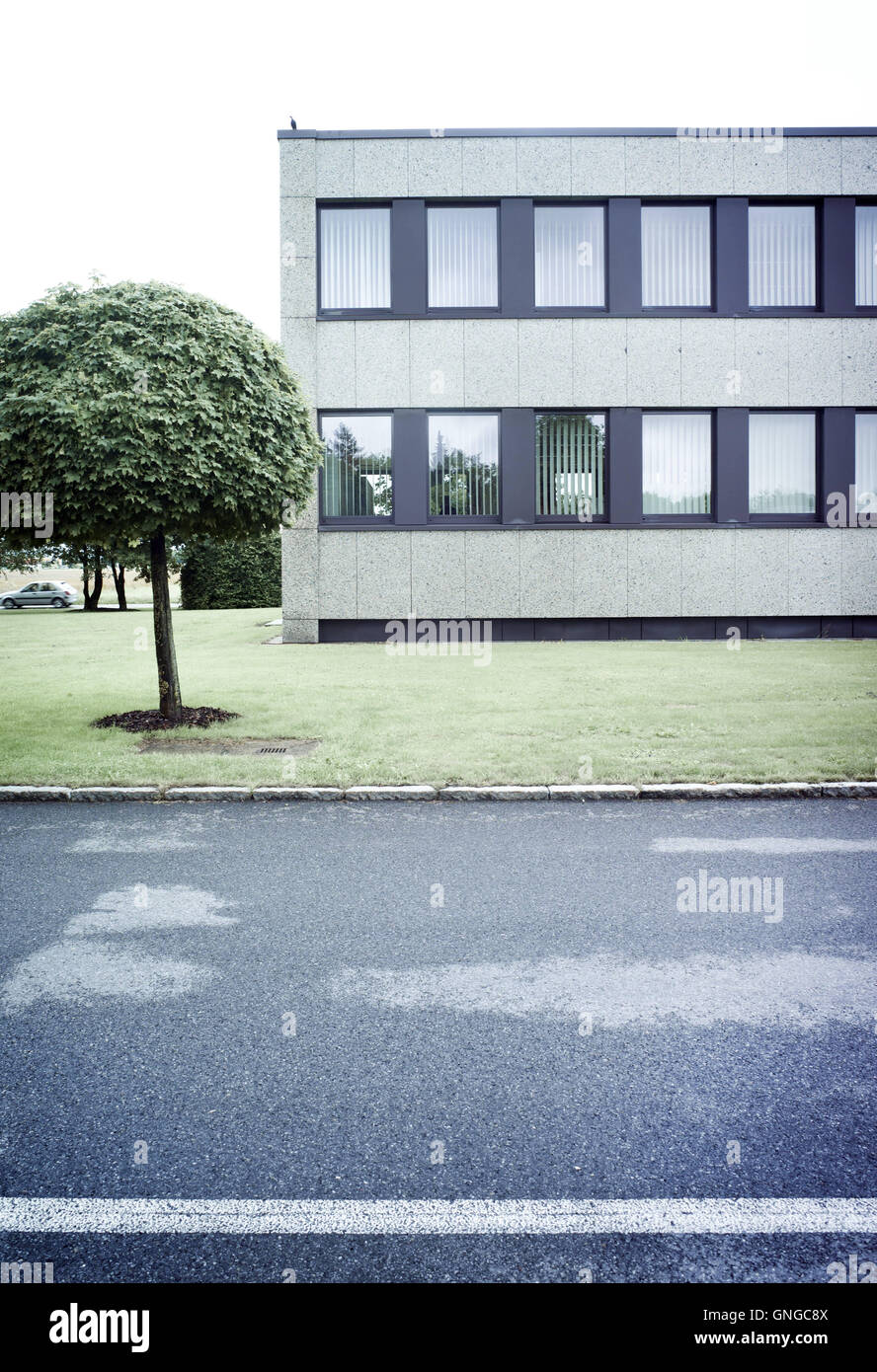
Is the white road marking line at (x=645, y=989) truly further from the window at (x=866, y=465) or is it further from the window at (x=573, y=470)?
the window at (x=866, y=465)

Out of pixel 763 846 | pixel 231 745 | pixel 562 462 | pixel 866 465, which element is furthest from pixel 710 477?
pixel 763 846

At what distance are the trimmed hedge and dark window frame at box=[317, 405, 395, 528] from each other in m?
18.0

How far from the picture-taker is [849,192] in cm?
2047

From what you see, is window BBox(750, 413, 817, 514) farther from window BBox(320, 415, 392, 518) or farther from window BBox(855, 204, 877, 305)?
window BBox(320, 415, 392, 518)

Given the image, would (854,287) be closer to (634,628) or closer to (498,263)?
(498,263)

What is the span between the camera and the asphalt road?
2.63 meters

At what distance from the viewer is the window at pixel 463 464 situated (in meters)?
20.7

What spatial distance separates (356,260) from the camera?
2058cm

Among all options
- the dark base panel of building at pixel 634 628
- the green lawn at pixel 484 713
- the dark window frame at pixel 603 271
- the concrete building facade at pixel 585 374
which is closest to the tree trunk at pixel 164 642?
the green lawn at pixel 484 713

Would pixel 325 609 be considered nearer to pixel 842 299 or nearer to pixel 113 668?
pixel 113 668

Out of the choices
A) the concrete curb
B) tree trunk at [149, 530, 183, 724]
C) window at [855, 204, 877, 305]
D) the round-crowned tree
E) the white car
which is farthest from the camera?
the white car

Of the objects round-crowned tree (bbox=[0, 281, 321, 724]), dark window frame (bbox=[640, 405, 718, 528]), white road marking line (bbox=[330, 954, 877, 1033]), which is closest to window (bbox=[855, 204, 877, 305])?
dark window frame (bbox=[640, 405, 718, 528])

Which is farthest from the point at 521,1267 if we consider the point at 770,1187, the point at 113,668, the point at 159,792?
the point at 113,668

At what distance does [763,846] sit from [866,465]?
1709 cm
